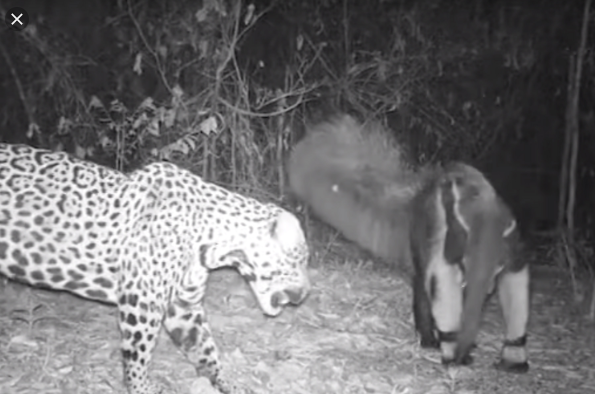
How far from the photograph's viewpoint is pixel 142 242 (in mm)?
4094

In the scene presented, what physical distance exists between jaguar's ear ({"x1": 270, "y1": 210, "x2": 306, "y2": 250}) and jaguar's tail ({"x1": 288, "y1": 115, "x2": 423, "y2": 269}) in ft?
5.64

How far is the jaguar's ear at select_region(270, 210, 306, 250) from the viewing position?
4.27 m

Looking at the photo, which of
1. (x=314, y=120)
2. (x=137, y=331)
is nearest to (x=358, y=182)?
(x=314, y=120)

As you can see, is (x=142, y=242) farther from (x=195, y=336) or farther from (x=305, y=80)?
(x=305, y=80)

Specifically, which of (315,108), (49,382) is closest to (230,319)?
(49,382)

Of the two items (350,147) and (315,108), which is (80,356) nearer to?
(350,147)

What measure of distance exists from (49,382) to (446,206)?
7.72ft

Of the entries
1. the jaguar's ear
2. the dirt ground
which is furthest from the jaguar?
the dirt ground

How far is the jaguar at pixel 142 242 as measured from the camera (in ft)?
13.4

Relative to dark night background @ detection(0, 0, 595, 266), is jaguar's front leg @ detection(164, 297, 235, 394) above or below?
below

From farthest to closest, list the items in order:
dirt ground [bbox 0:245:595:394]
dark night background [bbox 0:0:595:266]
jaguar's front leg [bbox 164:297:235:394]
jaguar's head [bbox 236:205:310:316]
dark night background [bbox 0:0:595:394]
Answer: dark night background [bbox 0:0:595:266] → dark night background [bbox 0:0:595:394] → dirt ground [bbox 0:245:595:394] → jaguar's front leg [bbox 164:297:235:394] → jaguar's head [bbox 236:205:310:316]

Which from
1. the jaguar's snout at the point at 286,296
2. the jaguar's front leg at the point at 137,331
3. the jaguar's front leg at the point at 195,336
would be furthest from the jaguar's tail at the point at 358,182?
the jaguar's front leg at the point at 137,331

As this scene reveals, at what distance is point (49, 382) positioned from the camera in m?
4.34

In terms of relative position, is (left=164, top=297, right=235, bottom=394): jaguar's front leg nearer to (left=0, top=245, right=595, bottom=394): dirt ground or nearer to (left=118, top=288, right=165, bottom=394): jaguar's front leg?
(left=0, top=245, right=595, bottom=394): dirt ground
